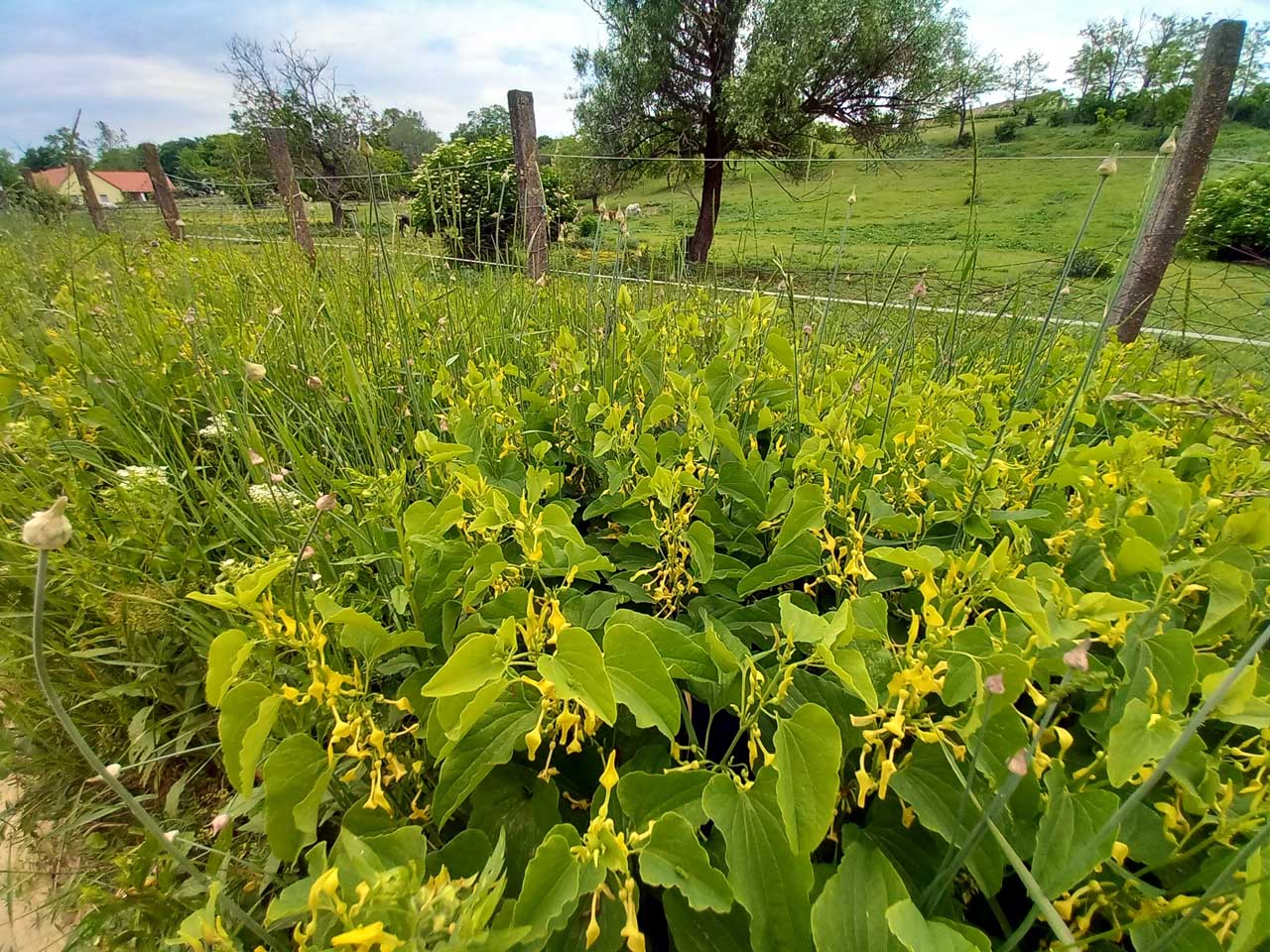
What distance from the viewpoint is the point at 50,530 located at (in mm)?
491

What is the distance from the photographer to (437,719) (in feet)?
2.27

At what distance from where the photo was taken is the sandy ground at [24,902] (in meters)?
1.17

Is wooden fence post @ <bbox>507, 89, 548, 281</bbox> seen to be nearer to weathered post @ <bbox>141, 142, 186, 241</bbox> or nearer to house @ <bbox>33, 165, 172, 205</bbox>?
house @ <bbox>33, 165, 172, 205</bbox>

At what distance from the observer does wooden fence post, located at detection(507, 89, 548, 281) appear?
11.5ft

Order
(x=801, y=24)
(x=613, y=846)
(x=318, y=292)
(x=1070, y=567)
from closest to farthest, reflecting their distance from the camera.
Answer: (x=613, y=846) < (x=1070, y=567) < (x=318, y=292) < (x=801, y=24)

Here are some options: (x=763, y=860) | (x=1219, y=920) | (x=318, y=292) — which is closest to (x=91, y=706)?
(x=763, y=860)

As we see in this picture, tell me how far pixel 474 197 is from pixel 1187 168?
7523 millimetres

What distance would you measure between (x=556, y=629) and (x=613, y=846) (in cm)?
22

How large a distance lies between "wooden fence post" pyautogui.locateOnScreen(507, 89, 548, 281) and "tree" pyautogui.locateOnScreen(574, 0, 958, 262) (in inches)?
293

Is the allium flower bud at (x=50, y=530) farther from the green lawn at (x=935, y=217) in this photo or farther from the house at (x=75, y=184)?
the house at (x=75, y=184)

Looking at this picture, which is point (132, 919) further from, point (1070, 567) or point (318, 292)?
point (318, 292)

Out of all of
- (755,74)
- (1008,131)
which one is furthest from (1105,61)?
(755,74)

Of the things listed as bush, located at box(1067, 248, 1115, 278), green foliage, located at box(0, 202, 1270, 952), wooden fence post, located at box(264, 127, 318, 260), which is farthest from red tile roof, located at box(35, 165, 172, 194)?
bush, located at box(1067, 248, 1115, 278)

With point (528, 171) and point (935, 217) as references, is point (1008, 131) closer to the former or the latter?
point (935, 217)
